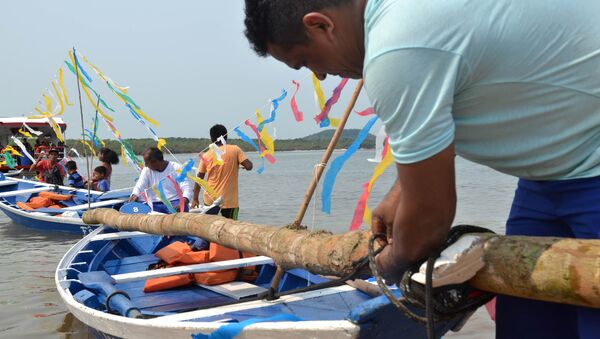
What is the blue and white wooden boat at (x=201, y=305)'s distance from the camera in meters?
2.36

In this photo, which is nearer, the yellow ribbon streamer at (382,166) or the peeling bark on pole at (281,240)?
the peeling bark on pole at (281,240)

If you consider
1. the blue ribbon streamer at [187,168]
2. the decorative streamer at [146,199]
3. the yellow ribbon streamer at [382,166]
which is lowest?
the decorative streamer at [146,199]

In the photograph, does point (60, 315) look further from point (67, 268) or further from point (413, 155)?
point (413, 155)

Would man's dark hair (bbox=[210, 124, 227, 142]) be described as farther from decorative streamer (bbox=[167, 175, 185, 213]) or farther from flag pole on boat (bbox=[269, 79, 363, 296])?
flag pole on boat (bbox=[269, 79, 363, 296])

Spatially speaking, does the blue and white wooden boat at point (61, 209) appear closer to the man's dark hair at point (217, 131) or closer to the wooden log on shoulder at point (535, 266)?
the man's dark hair at point (217, 131)

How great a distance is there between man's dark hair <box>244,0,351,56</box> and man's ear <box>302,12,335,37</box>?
1 cm

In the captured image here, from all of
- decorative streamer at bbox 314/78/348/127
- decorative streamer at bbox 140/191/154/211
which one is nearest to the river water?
decorative streamer at bbox 314/78/348/127

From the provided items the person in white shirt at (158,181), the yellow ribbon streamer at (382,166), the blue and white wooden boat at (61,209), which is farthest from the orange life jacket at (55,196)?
the yellow ribbon streamer at (382,166)

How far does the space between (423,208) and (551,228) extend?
450mm

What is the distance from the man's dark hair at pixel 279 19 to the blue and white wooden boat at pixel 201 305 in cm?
117

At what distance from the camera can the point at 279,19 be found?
1445mm

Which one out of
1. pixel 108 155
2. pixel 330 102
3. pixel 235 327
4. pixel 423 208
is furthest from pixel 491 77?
pixel 108 155

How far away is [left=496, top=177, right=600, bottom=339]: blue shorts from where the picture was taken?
1365 mm

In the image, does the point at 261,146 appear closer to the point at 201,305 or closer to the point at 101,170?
the point at 201,305
